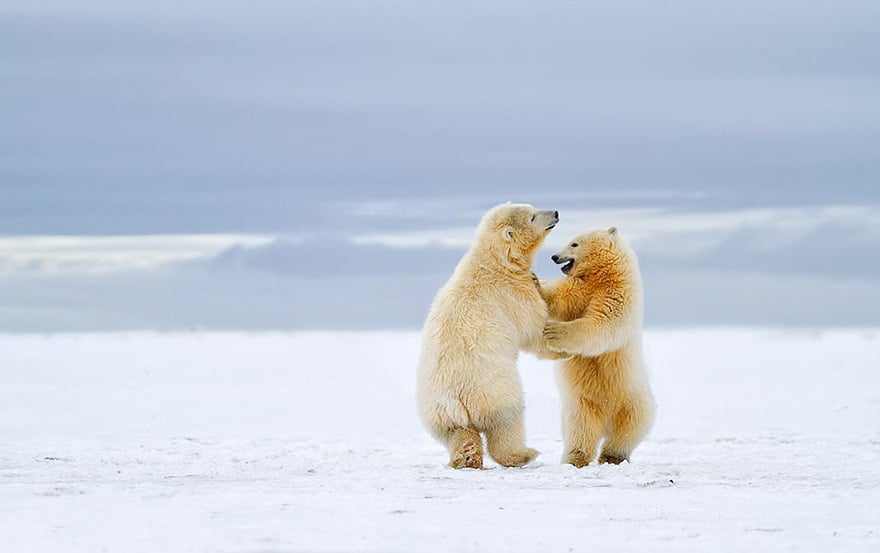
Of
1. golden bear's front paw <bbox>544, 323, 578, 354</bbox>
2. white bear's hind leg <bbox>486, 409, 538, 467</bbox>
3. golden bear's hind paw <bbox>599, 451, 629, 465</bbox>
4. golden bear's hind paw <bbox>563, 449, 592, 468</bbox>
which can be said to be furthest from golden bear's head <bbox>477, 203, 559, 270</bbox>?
golden bear's hind paw <bbox>599, 451, 629, 465</bbox>

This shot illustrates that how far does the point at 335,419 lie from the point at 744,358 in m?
10.9

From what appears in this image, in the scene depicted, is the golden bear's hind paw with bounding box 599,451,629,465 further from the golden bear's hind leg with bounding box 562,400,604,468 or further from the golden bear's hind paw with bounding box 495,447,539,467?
the golden bear's hind paw with bounding box 495,447,539,467

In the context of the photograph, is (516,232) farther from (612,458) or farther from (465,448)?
(612,458)

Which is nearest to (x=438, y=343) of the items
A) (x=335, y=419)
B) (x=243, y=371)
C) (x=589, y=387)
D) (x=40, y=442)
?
(x=589, y=387)

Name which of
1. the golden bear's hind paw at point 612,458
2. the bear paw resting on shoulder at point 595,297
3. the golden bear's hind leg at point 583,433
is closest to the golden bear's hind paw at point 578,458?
the golden bear's hind leg at point 583,433

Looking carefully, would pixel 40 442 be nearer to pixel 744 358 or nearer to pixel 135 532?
pixel 135 532

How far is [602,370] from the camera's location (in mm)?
9109

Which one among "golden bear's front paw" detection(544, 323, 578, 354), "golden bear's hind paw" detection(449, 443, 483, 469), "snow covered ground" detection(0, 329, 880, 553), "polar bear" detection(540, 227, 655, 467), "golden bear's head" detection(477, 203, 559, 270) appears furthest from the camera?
"polar bear" detection(540, 227, 655, 467)

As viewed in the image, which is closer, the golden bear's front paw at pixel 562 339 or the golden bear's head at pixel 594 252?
the golden bear's front paw at pixel 562 339

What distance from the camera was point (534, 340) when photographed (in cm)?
877

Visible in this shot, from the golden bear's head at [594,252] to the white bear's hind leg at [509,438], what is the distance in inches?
51.8

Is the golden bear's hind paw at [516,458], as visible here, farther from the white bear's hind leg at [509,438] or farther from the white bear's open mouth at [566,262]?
the white bear's open mouth at [566,262]

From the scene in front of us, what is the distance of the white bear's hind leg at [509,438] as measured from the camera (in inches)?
336

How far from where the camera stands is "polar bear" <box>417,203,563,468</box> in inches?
336
